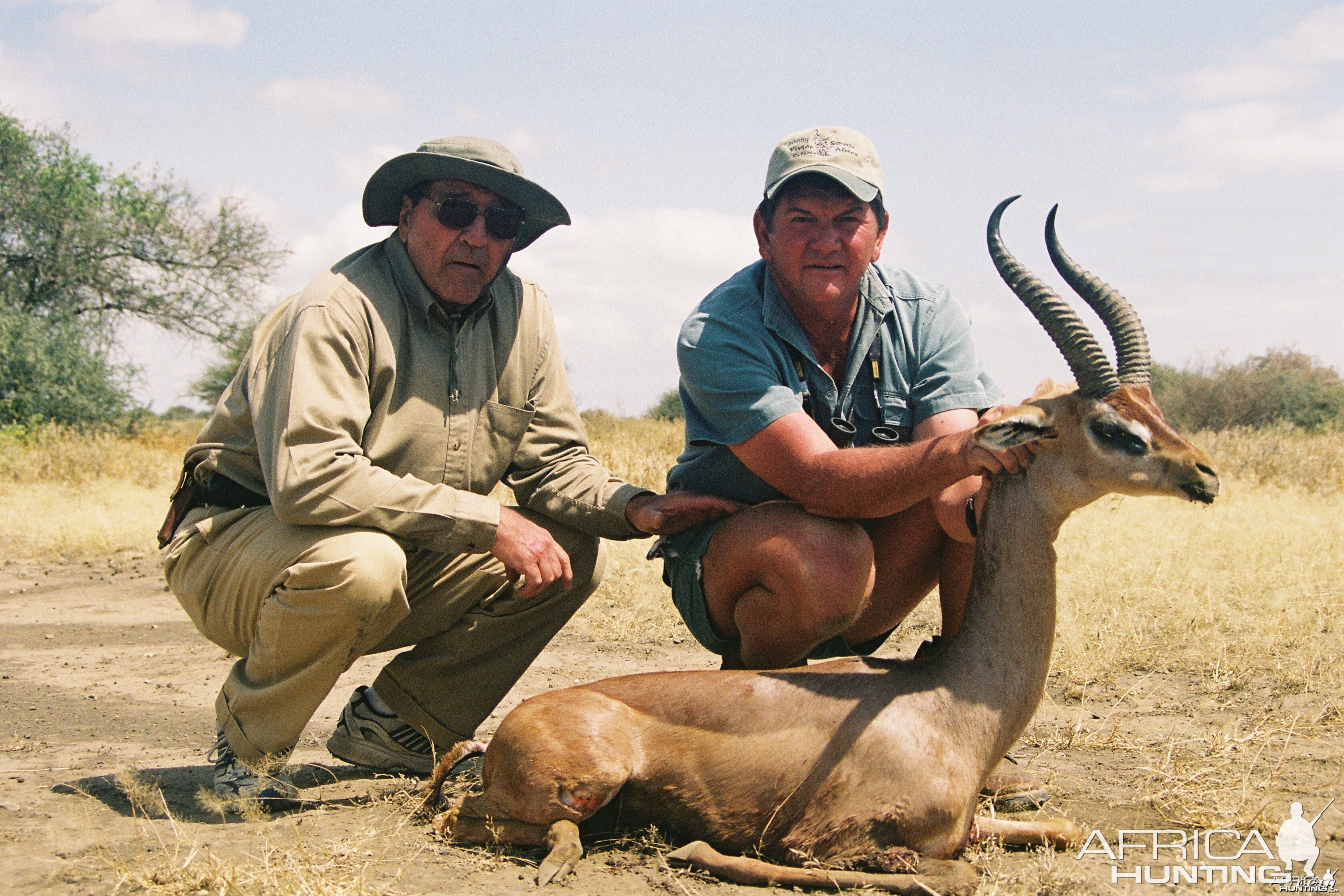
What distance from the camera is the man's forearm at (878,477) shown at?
390 centimetres

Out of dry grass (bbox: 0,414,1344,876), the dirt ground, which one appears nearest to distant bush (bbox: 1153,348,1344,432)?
dry grass (bbox: 0,414,1344,876)

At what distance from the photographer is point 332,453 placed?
4.21 m

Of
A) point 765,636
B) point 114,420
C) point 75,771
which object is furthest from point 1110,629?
point 114,420

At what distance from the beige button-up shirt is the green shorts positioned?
240 millimetres

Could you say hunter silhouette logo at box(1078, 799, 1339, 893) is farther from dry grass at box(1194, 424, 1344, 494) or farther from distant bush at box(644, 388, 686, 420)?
distant bush at box(644, 388, 686, 420)

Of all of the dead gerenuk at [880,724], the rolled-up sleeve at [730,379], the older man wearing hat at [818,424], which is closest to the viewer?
the dead gerenuk at [880,724]

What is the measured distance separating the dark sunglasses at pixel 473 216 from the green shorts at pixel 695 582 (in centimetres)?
157

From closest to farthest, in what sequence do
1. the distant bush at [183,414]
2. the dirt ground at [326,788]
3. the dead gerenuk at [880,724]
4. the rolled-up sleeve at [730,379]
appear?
the dirt ground at [326,788] → the dead gerenuk at [880,724] → the rolled-up sleeve at [730,379] → the distant bush at [183,414]

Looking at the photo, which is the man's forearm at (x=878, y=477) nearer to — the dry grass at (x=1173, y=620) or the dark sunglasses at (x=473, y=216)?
the dry grass at (x=1173, y=620)

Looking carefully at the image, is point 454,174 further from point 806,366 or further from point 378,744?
point 378,744

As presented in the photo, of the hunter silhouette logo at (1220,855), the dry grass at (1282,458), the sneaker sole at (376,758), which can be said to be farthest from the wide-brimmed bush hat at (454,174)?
the dry grass at (1282,458)

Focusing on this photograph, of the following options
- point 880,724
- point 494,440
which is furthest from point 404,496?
point 880,724

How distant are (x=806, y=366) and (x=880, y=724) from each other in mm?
1715

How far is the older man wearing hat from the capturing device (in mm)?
4332
